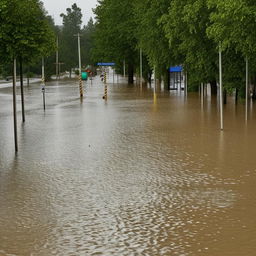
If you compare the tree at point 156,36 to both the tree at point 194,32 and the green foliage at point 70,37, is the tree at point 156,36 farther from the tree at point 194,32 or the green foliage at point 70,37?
the green foliage at point 70,37

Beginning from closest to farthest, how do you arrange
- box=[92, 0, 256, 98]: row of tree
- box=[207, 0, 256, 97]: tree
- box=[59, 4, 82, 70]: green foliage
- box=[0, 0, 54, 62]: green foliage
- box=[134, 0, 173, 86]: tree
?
1. box=[0, 0, 54, 62]: green foliage
2. box=[207, 0, 256, 97]: tree
3. box=[92, 0, 256, 98]: row of tree
4. box=[134, 0, 173, 86]: tree
5. box=[59, 4, 82, 70]: green foliage

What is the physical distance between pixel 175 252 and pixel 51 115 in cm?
2200

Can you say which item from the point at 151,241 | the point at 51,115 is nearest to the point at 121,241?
the point at 151,241

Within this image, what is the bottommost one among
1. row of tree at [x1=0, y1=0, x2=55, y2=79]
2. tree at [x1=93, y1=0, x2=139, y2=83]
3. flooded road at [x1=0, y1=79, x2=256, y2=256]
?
flooded road at [x1=0, y1=79, x2=256, y2=256]

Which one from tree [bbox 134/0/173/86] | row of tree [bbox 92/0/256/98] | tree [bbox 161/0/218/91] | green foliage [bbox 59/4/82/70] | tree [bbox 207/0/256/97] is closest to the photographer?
tree [bbox 207/0/256/97]

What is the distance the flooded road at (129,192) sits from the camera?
8.09 m

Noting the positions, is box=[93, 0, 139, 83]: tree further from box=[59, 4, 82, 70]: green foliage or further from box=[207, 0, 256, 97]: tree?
box=[59, 4, 82, 70]: green foliage

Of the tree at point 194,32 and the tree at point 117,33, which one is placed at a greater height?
the tree at point 117,33

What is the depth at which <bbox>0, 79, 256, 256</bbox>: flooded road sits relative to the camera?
8.09 meters

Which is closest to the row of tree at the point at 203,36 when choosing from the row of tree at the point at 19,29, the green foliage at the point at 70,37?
the row of tree at the point at 19,29

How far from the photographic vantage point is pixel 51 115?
29.0 meters

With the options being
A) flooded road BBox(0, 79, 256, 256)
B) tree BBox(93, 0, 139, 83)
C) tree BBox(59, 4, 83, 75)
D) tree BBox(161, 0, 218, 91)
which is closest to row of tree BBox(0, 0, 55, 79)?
flooded road BBox(0, 79, 256, 256)

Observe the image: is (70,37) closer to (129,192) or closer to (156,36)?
(156,36)

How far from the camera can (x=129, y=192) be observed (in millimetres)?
11148
